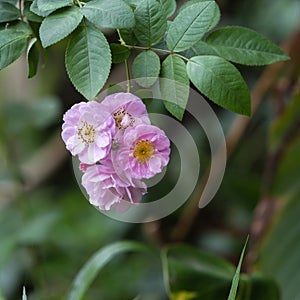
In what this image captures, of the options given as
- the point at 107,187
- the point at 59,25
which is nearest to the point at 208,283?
the point at 107,187

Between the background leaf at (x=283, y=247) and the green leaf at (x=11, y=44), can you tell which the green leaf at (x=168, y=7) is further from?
the background leaf at (x=283, y=247)

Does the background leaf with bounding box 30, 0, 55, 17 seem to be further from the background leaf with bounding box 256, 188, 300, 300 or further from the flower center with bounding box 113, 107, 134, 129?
the background leaf with bounding box 256, 188, 300, 300

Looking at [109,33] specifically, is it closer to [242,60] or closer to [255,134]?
[255,134]

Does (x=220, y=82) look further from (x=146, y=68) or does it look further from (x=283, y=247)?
(x=283, y=247)

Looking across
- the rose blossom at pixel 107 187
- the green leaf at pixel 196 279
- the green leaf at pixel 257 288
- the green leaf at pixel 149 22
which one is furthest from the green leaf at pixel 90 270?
the green leaf at pixel 149 22

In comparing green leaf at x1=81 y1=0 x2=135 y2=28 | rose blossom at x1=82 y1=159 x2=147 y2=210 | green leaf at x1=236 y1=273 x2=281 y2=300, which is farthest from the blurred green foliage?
green leaf at x1=81 y1=0 x2=135 y2=28

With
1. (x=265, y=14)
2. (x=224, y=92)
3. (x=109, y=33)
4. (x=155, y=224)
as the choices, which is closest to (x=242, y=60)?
(x=224, y=92)
